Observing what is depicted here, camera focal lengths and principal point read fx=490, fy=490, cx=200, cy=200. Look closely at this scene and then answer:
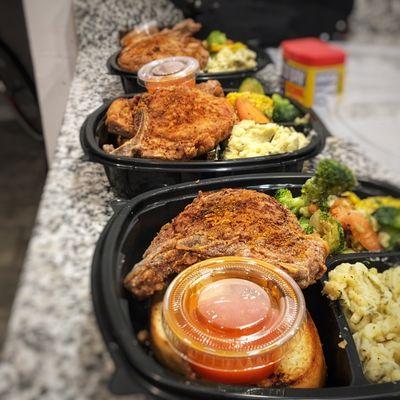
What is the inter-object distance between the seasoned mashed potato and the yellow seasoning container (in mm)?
1464

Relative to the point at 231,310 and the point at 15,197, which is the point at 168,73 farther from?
the point at 15,197

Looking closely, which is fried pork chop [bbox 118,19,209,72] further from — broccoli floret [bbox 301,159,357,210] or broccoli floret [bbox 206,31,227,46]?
broccoli floret [bbox 301,159,357,210]

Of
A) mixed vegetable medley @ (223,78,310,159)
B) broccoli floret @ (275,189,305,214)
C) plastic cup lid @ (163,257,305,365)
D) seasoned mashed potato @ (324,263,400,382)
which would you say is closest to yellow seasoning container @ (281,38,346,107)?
mixed vegetable medley @ (223,78,310,159)

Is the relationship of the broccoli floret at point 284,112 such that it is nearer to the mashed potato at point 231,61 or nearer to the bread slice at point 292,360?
the mashed potato at point 231,61

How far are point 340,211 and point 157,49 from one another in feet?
4.61

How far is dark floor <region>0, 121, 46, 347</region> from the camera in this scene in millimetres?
3814

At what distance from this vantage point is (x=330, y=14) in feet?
11.3

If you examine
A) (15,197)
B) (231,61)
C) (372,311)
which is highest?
(231,61)

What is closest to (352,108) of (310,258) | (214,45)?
(214,45)

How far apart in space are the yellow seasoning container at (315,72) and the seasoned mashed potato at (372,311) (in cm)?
146

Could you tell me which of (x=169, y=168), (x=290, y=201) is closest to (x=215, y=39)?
(x=169, y=168)

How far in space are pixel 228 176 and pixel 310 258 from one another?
403mm

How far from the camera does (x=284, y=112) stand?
191 centimetres

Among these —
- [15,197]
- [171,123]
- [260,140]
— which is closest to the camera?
[171,123]
